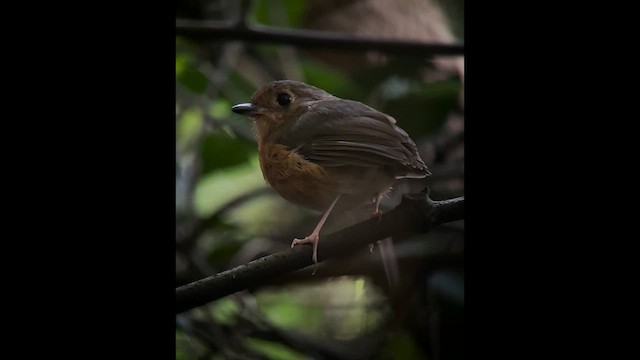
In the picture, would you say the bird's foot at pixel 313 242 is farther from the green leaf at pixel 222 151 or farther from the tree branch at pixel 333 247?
the green leaf at pixel 222 151

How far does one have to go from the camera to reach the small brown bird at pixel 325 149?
1628 millimetres

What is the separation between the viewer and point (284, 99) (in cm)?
175

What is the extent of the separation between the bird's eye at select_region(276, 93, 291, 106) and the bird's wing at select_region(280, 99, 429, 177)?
4 centimetres

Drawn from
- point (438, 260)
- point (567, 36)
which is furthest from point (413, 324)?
point (567, 36)

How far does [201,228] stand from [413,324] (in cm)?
48

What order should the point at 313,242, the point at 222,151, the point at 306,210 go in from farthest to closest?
the point at 222,151, the point at 306,210, the point at 313,242

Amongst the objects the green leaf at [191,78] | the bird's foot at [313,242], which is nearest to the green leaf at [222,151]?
the green leaf at [191,78]

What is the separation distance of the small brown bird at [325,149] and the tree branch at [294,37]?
0.22m

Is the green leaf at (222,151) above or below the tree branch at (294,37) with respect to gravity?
below

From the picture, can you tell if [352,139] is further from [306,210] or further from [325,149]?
[306,210]

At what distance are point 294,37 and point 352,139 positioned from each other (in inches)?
15.9

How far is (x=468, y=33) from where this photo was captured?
1.73 meters

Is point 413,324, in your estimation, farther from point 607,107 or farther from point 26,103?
point 26,103

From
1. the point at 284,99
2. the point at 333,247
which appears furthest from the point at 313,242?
the point at 284,99
